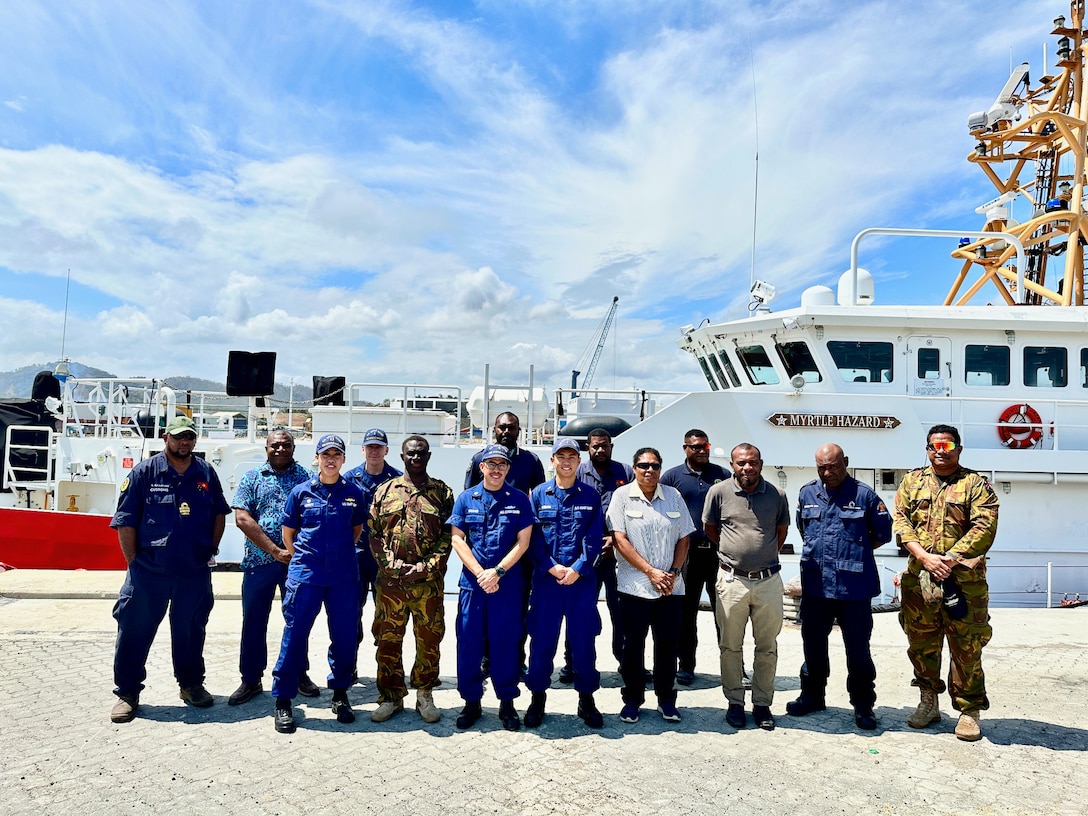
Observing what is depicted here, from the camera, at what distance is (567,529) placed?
160 inches

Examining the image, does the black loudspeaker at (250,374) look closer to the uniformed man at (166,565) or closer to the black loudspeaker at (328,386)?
the black loudspeaker at (328,386)

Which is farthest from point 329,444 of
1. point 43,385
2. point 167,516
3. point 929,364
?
point 43,385

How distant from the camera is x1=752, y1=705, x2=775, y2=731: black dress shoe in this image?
154 inches

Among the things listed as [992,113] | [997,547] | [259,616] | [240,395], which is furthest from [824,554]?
[992,113]

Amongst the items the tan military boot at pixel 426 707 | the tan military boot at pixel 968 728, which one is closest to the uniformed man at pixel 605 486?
the tan military boot at pixel 426 707

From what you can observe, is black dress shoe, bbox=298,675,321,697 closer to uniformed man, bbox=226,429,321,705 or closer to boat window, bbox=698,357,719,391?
uniformed man, bbox=226,429,321,705

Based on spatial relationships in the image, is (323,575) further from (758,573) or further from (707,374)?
(707,374)

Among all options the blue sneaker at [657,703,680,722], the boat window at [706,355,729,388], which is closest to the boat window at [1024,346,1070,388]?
the boat window at [706,355,729,388]

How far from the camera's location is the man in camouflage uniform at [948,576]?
3801 mm

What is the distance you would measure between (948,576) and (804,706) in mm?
1156

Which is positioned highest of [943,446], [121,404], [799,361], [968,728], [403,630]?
[799,361]

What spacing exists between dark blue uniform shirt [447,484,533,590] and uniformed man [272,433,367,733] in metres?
0.65

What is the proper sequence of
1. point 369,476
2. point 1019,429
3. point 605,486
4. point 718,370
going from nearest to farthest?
point 369,476 < point 605,486 < point 1019,429 < point 718,370

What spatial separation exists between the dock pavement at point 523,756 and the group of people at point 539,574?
0.15 meters
